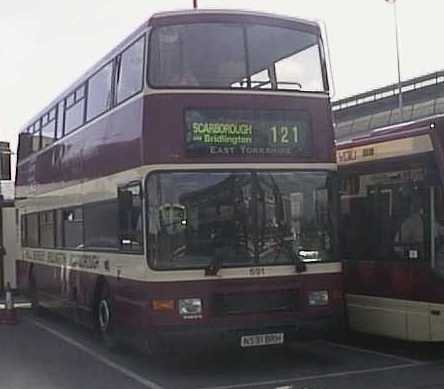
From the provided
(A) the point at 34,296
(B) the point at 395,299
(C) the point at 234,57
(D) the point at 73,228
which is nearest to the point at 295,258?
(B) the point at 395,299

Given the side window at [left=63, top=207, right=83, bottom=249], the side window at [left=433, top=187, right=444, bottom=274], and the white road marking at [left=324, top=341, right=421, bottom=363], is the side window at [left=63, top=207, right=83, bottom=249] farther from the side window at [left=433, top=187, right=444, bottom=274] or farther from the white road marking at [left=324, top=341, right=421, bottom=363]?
the side window at [left=433, top=187, right=444, bottom=274]

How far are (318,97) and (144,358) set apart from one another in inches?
167

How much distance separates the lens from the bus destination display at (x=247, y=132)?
9953mm

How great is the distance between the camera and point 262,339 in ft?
32.5

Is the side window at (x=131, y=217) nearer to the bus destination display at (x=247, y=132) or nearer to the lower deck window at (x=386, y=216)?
the bus destination display at (x=247, y=132)

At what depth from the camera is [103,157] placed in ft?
38.8

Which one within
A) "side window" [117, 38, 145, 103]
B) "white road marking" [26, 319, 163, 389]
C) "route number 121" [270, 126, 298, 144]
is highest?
"side window" [117, 38, 145, 103]

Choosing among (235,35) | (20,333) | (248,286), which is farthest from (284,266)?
(20,333)

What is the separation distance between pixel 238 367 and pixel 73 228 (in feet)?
16.0

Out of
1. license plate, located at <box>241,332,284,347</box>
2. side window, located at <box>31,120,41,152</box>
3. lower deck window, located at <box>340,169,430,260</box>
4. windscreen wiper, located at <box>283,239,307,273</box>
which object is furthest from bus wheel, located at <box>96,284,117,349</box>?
side window, located at <box>31,120,41,152</box>

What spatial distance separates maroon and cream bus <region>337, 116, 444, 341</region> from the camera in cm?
1006

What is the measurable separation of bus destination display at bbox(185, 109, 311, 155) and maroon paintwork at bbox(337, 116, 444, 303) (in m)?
1.30

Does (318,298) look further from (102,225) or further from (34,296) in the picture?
(34,296)

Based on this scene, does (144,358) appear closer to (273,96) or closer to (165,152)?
(165,152)
